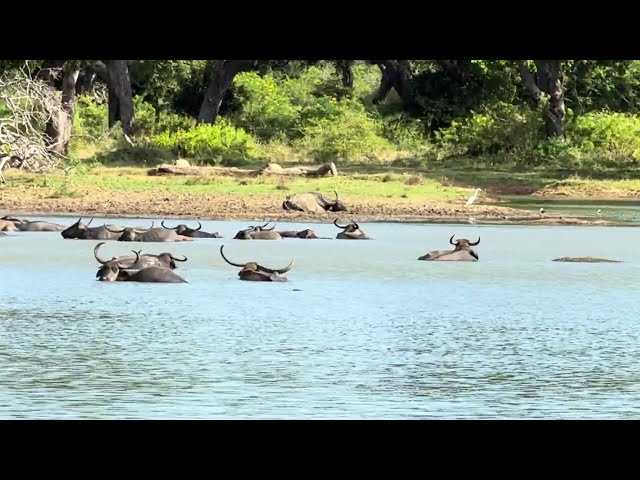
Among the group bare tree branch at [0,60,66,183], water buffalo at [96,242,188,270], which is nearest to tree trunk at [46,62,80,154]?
bare tree branch at [0,60,66,183]

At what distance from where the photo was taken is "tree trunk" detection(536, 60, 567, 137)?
3206cm

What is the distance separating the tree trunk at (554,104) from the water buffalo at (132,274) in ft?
56.1

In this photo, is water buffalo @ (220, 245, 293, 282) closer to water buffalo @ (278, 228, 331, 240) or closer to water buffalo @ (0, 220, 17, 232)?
water buffalo @ (278, 228, 331, 240)

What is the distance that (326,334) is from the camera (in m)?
13.5

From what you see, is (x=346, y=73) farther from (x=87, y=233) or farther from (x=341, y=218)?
(x=87, y=233)

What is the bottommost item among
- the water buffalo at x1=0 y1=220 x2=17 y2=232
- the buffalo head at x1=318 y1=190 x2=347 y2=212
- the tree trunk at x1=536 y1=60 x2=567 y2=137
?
the water buffalo at x1=0 y1=220 x2=17 y2=232

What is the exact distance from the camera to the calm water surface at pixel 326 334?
9.94 meters

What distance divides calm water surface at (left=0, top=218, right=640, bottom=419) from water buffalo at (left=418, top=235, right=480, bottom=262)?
0.44 ft

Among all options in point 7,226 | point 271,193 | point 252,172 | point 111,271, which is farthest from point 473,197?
point 111,271

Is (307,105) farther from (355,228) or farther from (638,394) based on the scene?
(638,394)

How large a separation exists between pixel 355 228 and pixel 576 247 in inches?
124

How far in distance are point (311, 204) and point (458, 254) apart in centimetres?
570
